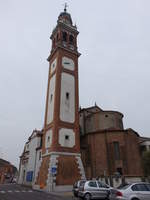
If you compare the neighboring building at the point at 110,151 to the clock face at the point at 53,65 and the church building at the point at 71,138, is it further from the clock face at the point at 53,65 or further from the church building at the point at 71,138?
the clock face at the point at 53,65

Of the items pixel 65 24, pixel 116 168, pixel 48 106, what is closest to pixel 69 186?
pixel 116 168

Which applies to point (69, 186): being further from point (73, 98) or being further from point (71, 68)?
point (71, 68)

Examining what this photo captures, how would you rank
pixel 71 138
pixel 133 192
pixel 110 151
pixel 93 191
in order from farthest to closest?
pixel 110 151 < pixel 71 138 < pixel 93 191 < pixel 133 192

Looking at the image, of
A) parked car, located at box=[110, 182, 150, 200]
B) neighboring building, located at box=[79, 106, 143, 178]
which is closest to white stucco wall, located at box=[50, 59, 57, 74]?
neighboring building, located at box=[79, 106, 143, 178]

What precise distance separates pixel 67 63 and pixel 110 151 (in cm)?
1587

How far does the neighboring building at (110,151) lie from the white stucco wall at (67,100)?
588 centimetres

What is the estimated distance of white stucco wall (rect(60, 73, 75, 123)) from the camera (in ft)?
90.2

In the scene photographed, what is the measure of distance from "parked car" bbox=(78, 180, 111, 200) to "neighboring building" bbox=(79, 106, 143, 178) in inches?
509

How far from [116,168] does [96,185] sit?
13886 millimetres

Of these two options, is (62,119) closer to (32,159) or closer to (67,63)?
(67,63)

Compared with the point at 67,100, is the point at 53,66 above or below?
above

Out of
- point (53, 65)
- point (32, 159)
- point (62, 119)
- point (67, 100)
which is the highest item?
point (53, 65)

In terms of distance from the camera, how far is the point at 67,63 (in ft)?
104

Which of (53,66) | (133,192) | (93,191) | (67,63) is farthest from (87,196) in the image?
(53,66)
